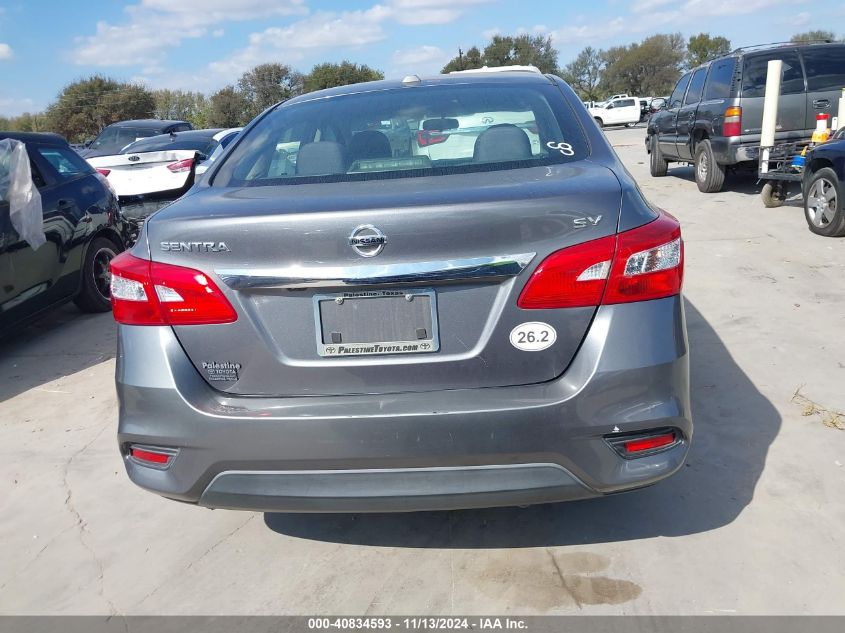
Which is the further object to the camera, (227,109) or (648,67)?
(648,67)

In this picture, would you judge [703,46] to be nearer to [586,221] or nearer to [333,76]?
[333,76]

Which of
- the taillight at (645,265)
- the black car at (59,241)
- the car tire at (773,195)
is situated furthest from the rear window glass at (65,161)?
the car tire at (773,195)

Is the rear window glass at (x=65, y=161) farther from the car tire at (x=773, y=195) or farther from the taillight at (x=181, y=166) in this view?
the car tire at (x=773, y=195)

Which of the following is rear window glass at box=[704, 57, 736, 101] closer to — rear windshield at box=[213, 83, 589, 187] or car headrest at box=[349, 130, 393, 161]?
rear windshield at box=[213, 83, 589, 187]

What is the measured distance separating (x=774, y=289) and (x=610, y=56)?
8170 centimetres

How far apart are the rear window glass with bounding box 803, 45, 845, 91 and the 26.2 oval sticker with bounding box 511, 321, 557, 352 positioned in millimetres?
10363

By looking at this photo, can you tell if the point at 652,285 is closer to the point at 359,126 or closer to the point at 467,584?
the point at 467,584

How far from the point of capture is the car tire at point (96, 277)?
6.97m

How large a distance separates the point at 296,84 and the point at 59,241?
59858 millimetres

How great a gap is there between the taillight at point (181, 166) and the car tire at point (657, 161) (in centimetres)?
898

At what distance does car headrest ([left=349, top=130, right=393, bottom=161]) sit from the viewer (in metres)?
3.07

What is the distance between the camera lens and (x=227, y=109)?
54.8m

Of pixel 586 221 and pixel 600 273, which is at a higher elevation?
pixel 586 221

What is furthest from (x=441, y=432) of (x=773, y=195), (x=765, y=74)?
(x=765, y=74)
